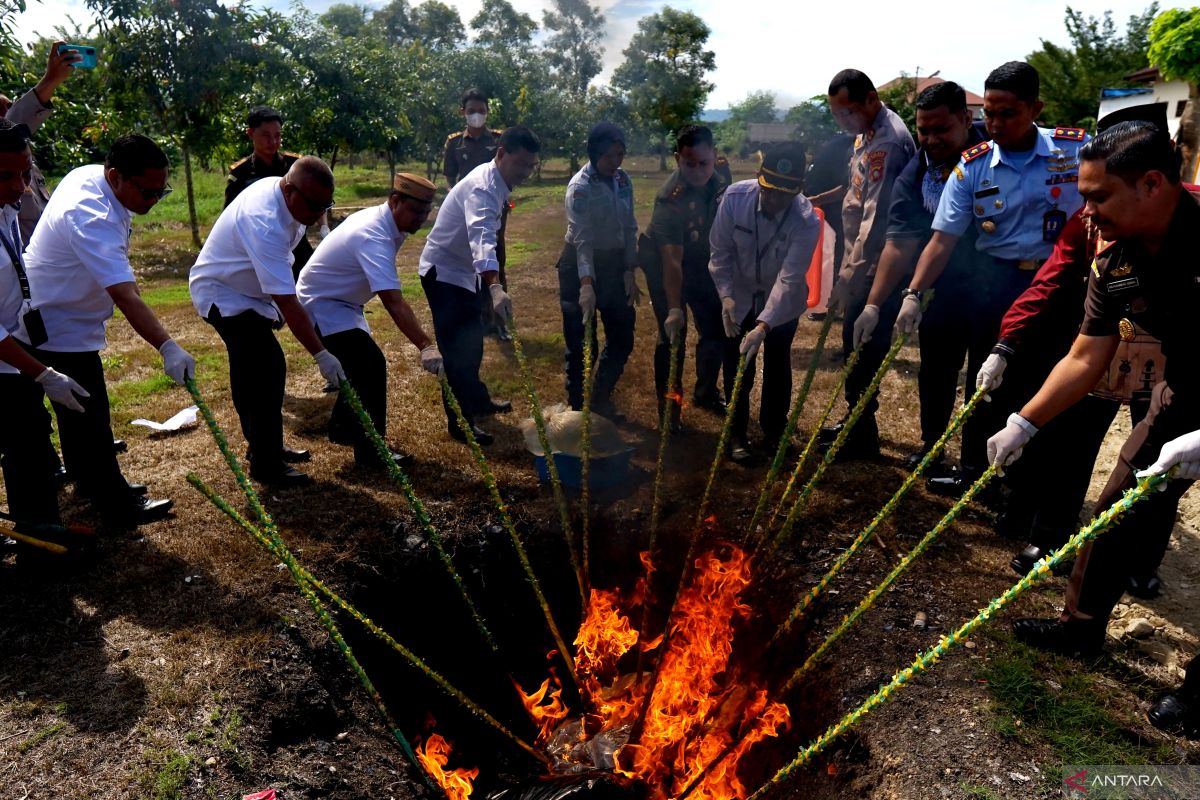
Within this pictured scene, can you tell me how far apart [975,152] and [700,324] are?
244cm

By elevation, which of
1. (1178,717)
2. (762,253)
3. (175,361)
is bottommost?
(1178,717)

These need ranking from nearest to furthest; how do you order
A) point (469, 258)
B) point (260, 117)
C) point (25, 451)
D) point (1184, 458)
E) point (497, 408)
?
point (1184, 458), point (25, 451), point (469, 258), point (497, 408), point (260, 117)

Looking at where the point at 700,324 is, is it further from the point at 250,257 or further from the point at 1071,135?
the point at 250,257

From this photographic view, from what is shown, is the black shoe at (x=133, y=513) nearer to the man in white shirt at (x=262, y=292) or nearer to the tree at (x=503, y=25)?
the man in white shirt at (x=262, y=292)

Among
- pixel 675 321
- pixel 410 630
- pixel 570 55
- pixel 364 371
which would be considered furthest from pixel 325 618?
pixel 570 55

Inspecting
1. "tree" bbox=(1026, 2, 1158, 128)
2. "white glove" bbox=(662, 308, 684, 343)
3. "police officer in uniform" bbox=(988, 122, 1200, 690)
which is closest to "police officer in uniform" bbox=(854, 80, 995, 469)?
"white glove" bbox=(662, 308, 684, 343)

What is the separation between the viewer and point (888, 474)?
511 centimetres

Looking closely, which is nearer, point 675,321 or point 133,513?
point 133,513

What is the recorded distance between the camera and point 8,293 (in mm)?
3684

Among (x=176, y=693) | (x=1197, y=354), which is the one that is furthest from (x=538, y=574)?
(x=1197, y=354)

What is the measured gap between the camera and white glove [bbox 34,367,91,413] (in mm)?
3635

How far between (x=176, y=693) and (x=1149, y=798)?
152 inches

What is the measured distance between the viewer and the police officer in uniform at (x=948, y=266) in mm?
4504

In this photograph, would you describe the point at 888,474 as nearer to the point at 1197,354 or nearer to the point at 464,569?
the point at 1197,354
